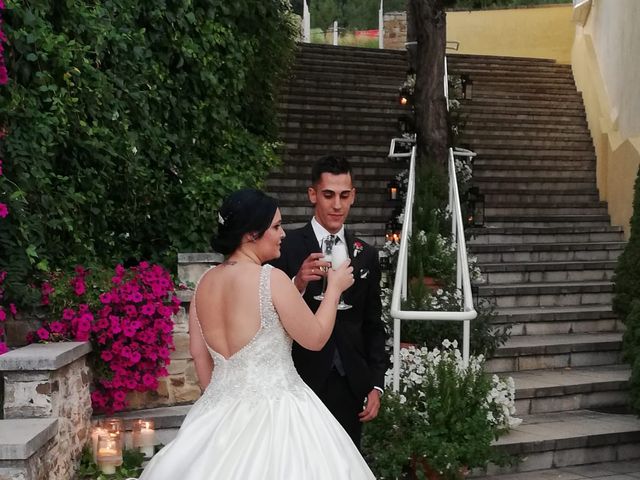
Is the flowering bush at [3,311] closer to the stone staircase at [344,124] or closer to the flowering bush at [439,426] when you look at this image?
the flowering bush at [439,426]

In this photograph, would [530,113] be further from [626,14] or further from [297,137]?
[297,137]

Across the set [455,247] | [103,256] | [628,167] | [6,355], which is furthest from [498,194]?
[6,355]

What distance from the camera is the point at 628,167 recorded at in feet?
33.6

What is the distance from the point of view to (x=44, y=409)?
14.9ft

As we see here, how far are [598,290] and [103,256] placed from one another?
4.65 metres

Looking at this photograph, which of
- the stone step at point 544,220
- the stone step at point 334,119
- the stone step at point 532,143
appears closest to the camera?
the stone step at point 544,220

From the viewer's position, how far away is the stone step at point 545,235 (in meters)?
9.62

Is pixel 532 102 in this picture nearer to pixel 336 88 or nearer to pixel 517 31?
pixel 336 88

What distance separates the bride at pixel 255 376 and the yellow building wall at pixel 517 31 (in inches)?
586

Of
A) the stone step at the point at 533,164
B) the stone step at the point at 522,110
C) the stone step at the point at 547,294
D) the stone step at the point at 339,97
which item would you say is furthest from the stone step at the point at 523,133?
the stone step at the point at 547,294

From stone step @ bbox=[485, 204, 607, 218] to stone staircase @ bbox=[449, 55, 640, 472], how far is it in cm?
1

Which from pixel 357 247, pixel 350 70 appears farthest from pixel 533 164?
pixel 357 247

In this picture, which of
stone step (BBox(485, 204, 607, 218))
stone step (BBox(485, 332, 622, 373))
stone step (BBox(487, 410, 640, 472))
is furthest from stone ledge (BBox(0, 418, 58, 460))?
stone step (BBox(485, 204, 607, 218))

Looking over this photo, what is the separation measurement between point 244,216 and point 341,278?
38cm
